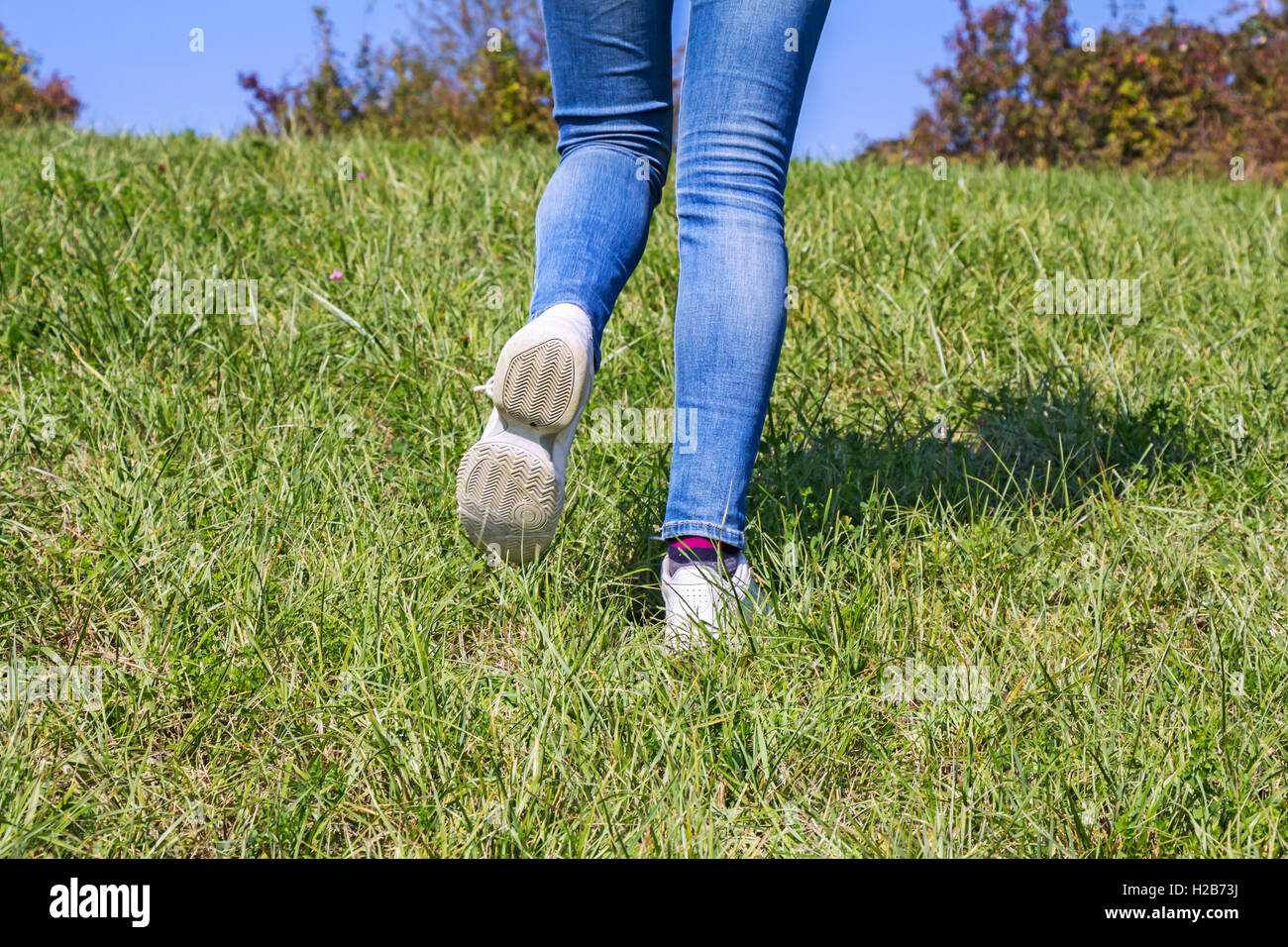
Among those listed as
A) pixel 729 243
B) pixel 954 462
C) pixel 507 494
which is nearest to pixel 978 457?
pixel 954 462

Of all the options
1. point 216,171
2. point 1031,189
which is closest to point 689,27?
point 216,171

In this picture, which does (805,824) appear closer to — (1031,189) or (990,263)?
(990,263)

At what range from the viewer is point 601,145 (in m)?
1.82

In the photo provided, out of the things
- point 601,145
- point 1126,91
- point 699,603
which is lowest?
point 699,603

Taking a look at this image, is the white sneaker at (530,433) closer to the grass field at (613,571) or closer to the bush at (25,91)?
the grass field at (613,571)

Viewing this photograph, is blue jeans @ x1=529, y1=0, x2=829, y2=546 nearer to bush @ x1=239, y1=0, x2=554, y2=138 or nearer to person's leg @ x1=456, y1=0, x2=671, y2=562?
person's leg @ x1=456, y1=0, x2=671, y2=562

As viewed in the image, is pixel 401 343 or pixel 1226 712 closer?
pixel 1226 712

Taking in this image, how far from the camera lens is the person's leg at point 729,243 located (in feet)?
5.35

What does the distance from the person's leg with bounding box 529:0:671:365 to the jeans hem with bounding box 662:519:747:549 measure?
0.36 meters

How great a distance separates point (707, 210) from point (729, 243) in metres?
0.07

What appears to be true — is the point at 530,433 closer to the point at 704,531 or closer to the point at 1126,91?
the point at 704,531

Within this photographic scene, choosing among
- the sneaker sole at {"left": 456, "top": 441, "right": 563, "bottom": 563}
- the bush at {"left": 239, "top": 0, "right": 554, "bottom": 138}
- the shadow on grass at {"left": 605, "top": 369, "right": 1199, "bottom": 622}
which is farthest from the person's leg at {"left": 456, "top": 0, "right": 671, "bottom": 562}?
the bush at {"left": 239, "top": 0, "right": 554, "bottom": 138}
